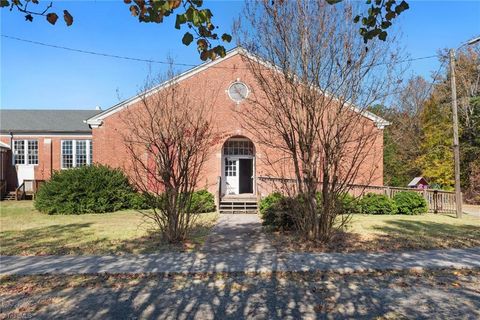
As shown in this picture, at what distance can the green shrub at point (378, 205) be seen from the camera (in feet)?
61.4

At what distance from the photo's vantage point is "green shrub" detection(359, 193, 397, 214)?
18.7 m

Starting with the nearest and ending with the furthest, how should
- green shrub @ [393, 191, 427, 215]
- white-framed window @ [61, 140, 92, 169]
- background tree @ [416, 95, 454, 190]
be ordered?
green shrub @ [393, 191, 427, 215] < background tree @ [416, 95, 454, 190] < white-framed window @ [61, 140, 92, 169]

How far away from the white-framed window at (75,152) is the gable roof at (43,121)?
975 millimetres

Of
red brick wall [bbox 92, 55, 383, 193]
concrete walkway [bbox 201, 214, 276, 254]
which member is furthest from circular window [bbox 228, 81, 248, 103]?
concrete walkway [bbox 201, 214, 276, 254]

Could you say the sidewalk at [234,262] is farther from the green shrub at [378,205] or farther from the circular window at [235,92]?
the circular window at [235,92]

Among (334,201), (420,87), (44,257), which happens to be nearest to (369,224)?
(334,201)

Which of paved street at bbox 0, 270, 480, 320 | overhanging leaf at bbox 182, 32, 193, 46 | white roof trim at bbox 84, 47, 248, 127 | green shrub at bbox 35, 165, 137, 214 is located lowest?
paved street at bbox 0, 270, 480, 320

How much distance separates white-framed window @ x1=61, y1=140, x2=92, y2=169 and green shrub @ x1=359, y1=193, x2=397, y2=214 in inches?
865

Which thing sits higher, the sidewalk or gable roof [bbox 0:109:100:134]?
gable roof [bbox 0:109:100:134]

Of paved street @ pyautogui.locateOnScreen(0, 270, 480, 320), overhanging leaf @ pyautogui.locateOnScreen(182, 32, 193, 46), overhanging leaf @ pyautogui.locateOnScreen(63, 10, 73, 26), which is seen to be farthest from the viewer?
paved street @ pyautogui.locateOnScreen(0, 270, 480, 320)

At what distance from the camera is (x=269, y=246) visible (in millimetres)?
A: 9648

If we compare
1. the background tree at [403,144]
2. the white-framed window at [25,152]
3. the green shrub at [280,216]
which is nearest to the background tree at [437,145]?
the background tree at [403,144]

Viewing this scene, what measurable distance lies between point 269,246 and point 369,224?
225 inches

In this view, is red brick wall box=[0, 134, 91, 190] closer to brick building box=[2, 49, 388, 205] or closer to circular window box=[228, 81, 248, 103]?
brick building box=[2, 49, 388, 205]
